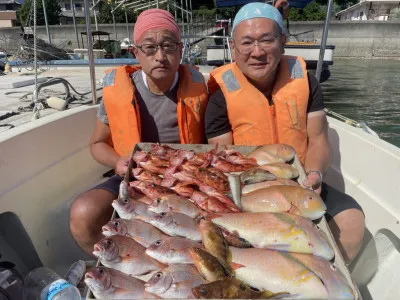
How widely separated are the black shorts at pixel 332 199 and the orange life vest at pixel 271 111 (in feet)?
1.24

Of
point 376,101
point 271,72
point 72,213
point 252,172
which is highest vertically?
point 271,72

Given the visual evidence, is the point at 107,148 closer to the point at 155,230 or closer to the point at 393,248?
the point at 155,230

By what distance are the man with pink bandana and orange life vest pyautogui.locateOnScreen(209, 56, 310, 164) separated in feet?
1.00

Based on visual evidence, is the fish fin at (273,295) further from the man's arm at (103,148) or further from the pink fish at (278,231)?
the man's arm at (103,148)

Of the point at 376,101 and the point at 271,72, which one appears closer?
the point at 271,72

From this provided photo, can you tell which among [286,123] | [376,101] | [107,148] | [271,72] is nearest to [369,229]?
[286,123]

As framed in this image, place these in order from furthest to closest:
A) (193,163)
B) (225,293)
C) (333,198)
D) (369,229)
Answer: (369,229) < (333,198) < (193,163) < (225,293)

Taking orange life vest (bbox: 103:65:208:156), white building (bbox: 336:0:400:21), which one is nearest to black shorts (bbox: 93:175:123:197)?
orange life vest (bbox: 103:65:208:156)

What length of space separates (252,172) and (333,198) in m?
0.71

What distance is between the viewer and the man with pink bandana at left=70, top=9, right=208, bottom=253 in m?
2.48

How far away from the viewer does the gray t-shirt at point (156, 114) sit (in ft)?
9.28

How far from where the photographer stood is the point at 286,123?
271 centimetres

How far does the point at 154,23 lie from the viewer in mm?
2475

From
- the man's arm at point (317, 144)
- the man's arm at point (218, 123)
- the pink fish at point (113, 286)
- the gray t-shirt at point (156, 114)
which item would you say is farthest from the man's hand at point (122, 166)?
the man's arm at point (317, 144)
